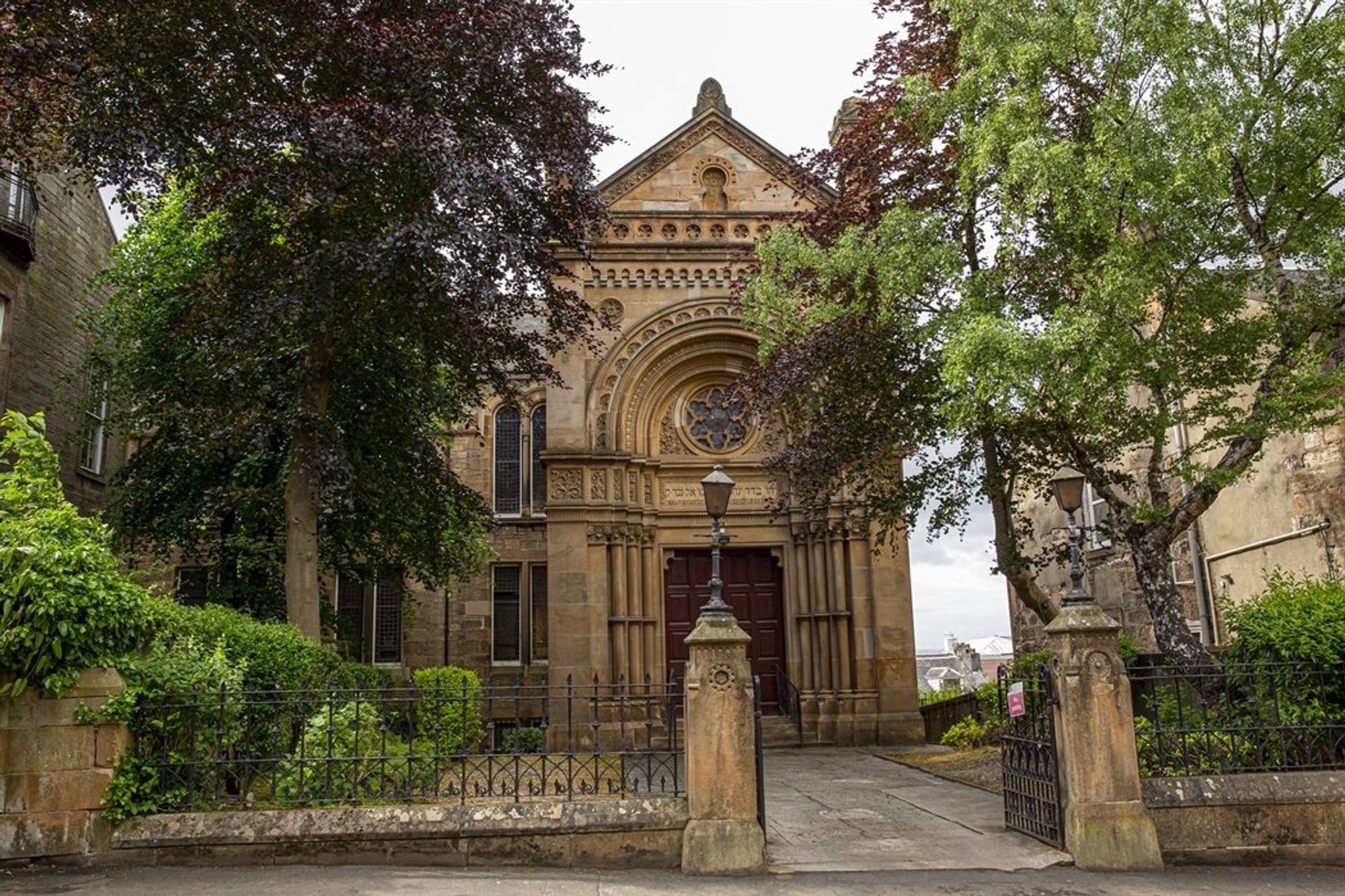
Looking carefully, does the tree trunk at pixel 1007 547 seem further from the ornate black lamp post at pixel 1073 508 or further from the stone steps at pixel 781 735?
the stone steps at pixel 781 735

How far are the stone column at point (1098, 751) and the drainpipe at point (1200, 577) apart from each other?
940 centimetres

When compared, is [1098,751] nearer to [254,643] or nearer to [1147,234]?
[1147,234]

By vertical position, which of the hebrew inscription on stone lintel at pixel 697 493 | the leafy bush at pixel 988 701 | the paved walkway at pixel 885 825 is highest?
the hebrew inscription on stone lintel at pixel 697 493

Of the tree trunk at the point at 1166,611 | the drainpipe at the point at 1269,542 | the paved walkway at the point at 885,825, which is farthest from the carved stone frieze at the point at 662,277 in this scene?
the tree trunk at the point at 1166,611

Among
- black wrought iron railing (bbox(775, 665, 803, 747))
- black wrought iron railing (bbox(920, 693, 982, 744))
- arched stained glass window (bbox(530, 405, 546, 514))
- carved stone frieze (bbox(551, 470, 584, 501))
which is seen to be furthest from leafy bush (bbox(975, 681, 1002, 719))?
arched stained glass window (bbox(530, 405, 546, 514))

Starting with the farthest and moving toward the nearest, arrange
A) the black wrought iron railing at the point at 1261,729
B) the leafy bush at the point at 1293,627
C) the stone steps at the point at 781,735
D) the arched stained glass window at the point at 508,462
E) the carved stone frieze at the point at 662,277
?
→ the arched stained glass window at the point at 508,462, the carved stone frieze at the point at 662,277, the stone steps at the point at 781,735, the leafy bush at the point at 1293,627, the black wrought iron railing at the point at 1261,729

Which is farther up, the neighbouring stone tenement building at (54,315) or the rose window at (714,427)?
the neighbouring stone tenement building at (54,315)

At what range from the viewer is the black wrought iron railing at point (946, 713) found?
17953 millimetres

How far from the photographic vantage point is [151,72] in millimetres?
10891

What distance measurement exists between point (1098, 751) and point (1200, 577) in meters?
10.3

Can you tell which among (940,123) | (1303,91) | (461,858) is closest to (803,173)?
(940,123)

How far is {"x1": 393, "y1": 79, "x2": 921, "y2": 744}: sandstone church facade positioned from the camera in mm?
17516

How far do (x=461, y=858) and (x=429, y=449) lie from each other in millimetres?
8074

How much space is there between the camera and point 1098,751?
8.08 m
